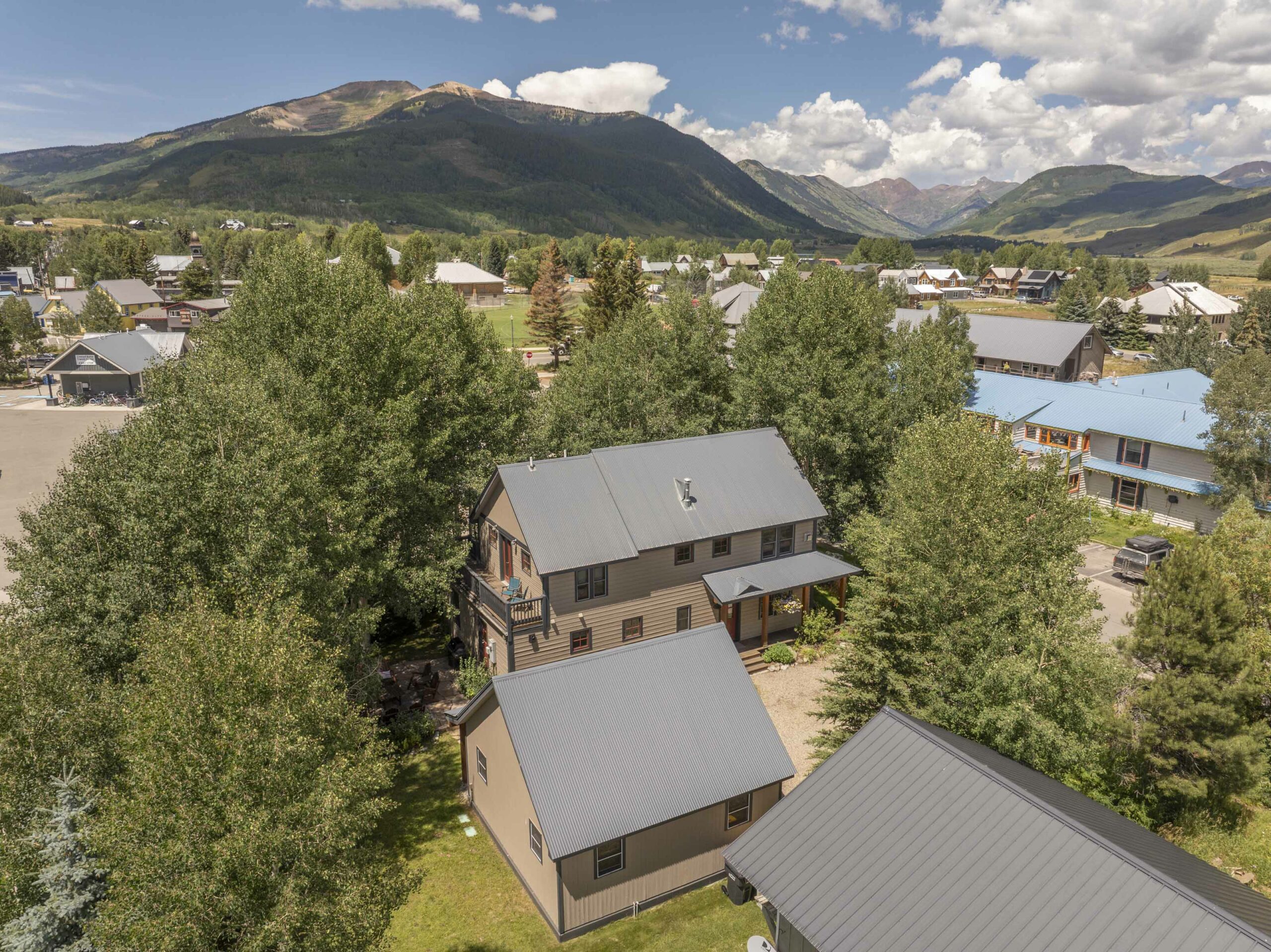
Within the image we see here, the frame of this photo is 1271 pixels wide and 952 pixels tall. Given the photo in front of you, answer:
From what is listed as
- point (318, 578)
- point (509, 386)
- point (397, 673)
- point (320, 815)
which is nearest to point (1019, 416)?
point (509, 386)

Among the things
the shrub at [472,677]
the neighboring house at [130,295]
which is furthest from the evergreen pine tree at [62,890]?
the neighboring house at [130,295]

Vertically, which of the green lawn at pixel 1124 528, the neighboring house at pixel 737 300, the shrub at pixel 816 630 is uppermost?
the neighboring house at pixel 737 300

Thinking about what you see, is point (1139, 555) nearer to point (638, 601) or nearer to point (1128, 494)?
point (1128, 494)

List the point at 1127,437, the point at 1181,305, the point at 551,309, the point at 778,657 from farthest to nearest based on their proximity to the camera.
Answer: the point at 1181,305, the point at 551,309, the point at 1127,437, the point at 778,657

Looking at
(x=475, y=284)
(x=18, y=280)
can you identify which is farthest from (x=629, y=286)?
(x=18, y=280)

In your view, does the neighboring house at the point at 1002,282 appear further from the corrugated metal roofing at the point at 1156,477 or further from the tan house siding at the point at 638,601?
the tan house siding at the point at 638,601

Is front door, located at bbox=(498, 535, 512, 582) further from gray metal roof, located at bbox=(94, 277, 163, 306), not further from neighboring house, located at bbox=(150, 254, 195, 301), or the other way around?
neighboring house, located at bbox=(150, 254, 195, 301)
